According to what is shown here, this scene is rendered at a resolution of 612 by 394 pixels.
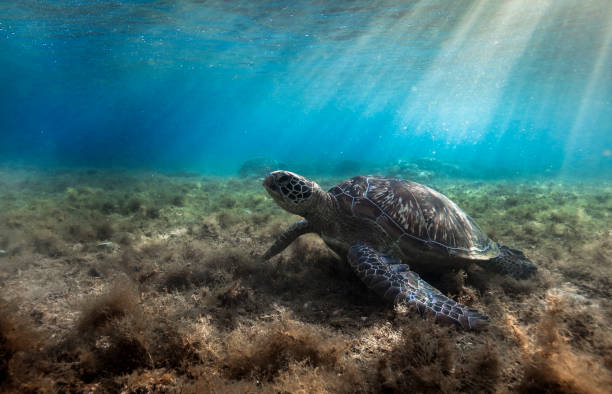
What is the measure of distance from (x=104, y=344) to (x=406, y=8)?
61.0ft

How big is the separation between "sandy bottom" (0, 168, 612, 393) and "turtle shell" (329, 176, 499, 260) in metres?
0.43

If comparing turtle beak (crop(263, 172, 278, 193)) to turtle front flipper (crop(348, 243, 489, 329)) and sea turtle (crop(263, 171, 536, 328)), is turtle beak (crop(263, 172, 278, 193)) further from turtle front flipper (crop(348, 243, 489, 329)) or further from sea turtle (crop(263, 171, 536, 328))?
turtle front flipper (crop(348, 243, 489, 329))

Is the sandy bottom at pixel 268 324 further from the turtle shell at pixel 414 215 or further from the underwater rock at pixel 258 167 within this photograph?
the underwater rock at pixel 258 167

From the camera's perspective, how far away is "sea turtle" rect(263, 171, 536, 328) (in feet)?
11.6

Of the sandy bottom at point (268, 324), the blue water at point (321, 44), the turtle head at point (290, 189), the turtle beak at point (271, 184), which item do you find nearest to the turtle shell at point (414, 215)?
the sandy bottom at point (268, 324)

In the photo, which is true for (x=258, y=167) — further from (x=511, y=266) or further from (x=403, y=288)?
(x=403, y=288)

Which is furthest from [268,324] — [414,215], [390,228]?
[414,215]

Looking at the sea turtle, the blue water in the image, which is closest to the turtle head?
the sea turtle

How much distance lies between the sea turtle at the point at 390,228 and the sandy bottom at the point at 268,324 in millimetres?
330

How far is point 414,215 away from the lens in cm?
374

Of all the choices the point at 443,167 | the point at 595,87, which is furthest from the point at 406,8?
the point at 595,87

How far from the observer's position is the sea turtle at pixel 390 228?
3533 millimetres

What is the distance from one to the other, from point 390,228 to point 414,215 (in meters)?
0.42

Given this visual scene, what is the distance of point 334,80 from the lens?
34.7 metres
